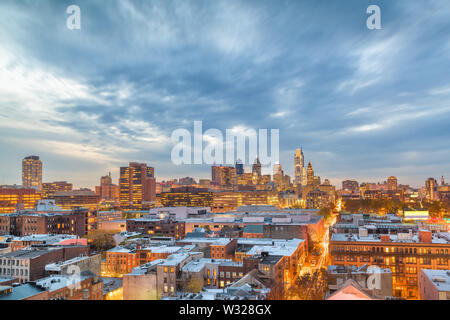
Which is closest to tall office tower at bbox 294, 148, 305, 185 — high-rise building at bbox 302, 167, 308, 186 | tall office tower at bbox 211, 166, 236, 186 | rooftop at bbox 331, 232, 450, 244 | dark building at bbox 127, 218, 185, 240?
high-rise building at bbox 302, 167, 308, 186

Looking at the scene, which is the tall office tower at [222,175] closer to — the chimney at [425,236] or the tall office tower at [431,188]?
the tall office tower at [431,188]

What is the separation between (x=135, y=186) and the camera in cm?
9250

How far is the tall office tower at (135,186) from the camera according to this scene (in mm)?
91750

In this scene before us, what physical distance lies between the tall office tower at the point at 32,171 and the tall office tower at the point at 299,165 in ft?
280

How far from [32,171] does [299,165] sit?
88118 mm

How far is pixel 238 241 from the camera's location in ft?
88.9

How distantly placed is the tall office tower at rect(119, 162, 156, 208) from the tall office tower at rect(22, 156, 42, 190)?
1999 cm

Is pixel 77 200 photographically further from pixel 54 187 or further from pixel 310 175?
pixel 310 175

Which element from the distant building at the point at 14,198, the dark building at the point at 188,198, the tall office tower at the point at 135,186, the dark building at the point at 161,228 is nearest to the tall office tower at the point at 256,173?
the dark building at the point at 188,198

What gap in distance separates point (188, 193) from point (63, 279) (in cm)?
6993

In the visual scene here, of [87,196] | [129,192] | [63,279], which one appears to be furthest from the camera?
[129,192]
